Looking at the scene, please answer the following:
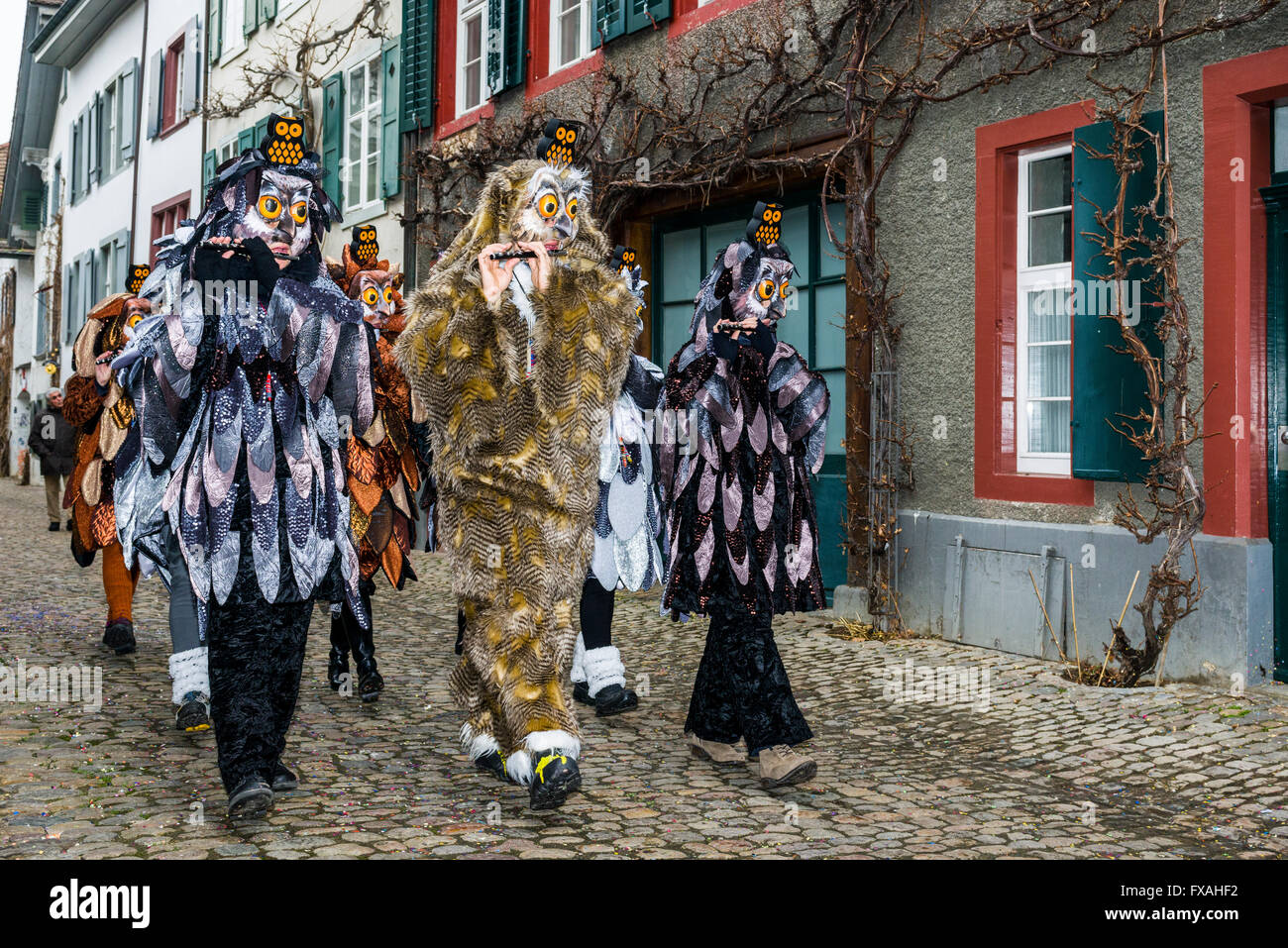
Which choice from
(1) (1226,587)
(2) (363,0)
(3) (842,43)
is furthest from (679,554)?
(2) (363,0)

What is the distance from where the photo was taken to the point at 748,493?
4605 mm

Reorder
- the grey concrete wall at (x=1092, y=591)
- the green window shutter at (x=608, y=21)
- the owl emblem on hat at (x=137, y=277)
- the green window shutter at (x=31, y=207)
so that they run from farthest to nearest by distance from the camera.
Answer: the green window shutter at (x=31, y=207), the green window shutter at (x=608, y=21), the owl emblem on hat at (x=137, y=277), the grey concrete wall at (x=1092, y=591)

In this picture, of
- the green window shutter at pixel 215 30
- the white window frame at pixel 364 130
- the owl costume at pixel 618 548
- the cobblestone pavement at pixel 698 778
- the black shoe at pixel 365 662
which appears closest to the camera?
the cobblestone pavement at pixel 698 778

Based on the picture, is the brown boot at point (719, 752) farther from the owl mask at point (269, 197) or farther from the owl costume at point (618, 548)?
the owl mask at point (269, 197)

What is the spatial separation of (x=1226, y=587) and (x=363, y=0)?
12.9m

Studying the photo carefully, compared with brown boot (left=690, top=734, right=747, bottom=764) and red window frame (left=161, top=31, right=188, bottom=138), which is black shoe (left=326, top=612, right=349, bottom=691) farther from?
red window frame (left=161, top=31, right=188, bottom=138)

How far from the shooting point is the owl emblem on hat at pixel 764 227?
4.68 meters

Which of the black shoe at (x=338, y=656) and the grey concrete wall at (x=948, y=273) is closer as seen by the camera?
the black shoe at (x=338, y=656)

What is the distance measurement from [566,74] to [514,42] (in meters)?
1.18

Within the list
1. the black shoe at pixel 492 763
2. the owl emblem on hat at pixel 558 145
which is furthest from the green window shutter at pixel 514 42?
the black shoe at pixel 492 763

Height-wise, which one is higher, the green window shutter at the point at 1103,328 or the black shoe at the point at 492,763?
the green window shutter at the point at 1103,328

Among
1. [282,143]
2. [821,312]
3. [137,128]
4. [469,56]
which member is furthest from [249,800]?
[137,128]

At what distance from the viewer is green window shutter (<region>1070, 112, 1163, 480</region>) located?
6.70 metres

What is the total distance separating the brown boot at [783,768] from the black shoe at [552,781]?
0.78m
